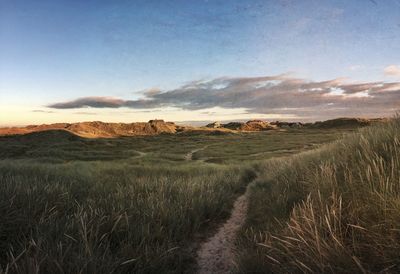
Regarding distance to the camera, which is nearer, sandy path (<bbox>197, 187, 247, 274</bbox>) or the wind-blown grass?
the wind-blown grass

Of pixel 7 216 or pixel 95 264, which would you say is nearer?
pixel 95 264

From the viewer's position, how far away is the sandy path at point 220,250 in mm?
5168

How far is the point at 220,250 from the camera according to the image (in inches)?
239

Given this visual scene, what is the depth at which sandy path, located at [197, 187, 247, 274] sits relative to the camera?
517 centimetres

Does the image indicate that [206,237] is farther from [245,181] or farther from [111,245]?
[245,181]

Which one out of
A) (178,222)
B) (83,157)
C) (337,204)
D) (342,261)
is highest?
(337,204)

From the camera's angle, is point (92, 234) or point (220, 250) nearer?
point (92, 234)

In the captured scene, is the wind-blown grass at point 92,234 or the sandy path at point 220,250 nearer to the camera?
the wind-blown grass at point 92,234

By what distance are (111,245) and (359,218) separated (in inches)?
138

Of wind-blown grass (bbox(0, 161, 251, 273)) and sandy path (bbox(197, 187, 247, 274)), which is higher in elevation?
wind-blown grass (bbox(0, 161, 251, 273))

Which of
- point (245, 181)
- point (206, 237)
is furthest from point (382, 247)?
point (245, 181)

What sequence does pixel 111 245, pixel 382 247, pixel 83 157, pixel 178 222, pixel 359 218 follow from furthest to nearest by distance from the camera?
pixel 83 157
pixel 178 222
pixel 111 245
pixel 359 218
pixel 382 247

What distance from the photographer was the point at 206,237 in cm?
683

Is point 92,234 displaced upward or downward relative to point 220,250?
upward
